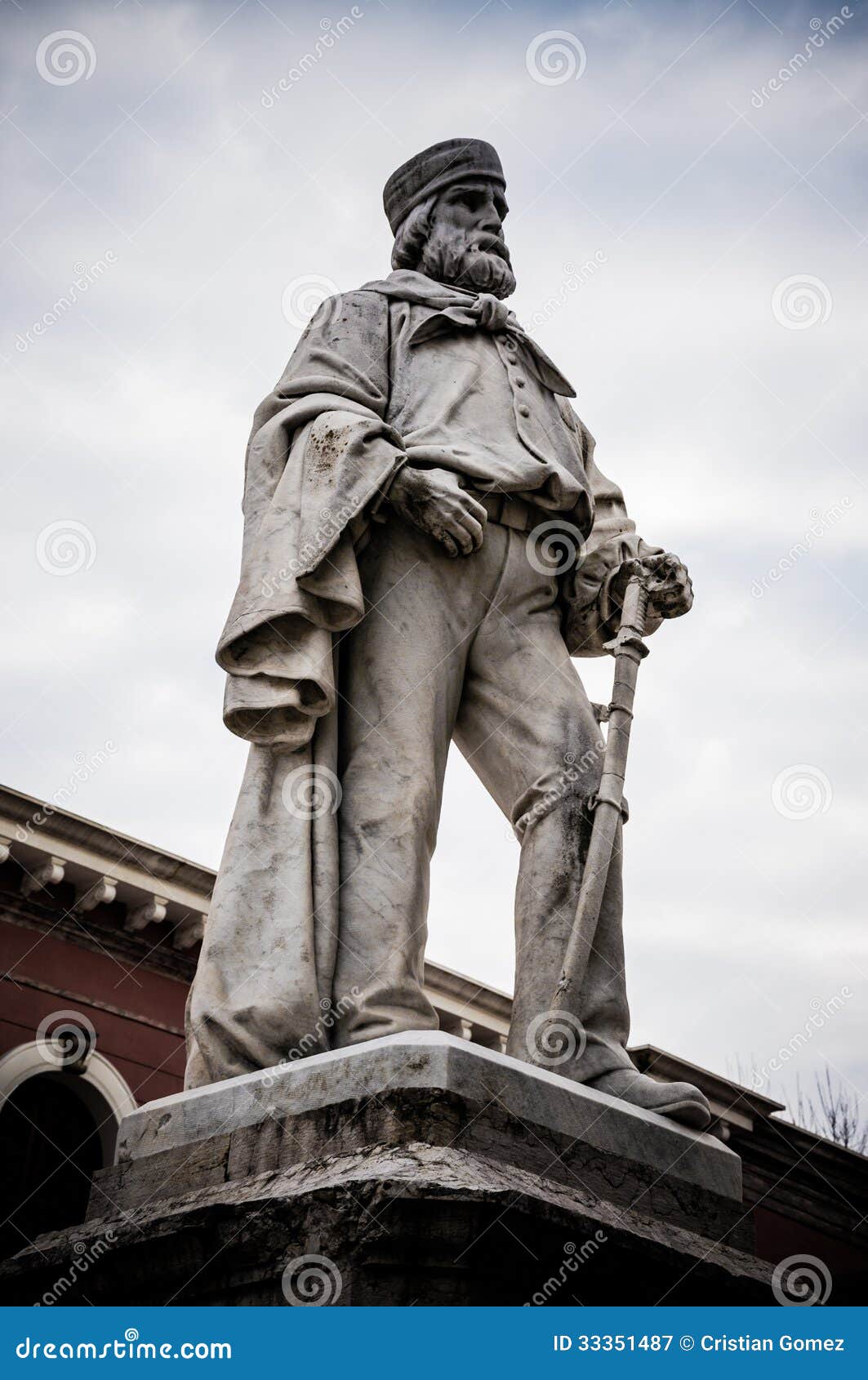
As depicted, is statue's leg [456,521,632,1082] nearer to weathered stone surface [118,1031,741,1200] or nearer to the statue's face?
weathered stone surface [118,1031,741,1200]

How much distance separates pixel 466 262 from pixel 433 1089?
3.01m

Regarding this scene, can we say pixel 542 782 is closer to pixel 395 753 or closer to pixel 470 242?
pixel 395 753

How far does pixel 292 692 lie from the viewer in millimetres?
4406

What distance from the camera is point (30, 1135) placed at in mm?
15148

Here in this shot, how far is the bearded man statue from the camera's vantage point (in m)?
4.29

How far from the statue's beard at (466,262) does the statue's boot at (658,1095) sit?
269 centimetres

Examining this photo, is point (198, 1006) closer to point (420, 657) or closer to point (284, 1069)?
point (284, 1069)

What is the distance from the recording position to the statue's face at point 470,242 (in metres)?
5.53

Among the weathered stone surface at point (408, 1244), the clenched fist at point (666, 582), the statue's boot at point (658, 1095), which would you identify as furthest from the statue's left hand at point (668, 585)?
the weathered stone surface at point (408, 1244)

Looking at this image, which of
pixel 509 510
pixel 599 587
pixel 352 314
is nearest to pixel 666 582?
pixel 599 587

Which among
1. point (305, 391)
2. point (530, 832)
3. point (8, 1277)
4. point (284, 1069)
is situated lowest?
point (8, 1277)

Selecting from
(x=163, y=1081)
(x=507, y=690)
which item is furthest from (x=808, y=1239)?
(x=507, y=690)

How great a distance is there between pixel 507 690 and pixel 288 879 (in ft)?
3.15

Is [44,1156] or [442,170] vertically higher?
[44,1156]
